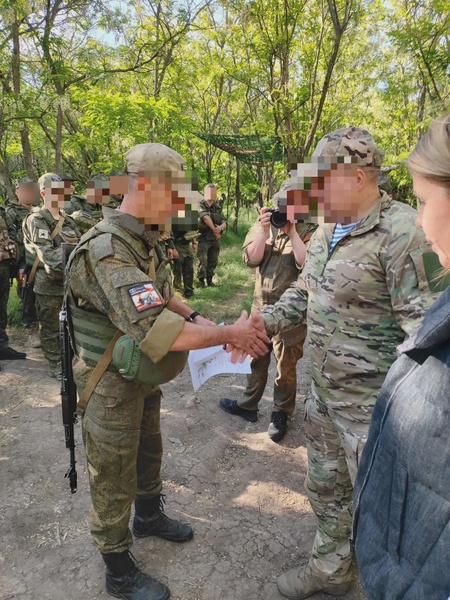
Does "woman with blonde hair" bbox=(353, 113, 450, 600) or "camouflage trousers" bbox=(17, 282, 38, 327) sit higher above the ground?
"woman with blonde hair" bbox=(353, 113, 450, 600)

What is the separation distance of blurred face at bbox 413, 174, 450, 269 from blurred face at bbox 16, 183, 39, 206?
19.6 ft

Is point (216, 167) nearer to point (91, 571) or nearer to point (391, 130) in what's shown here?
point (391, 130)

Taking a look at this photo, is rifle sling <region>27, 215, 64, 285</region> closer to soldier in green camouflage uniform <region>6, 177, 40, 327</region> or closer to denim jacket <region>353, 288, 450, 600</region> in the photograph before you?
soldier in green camouflage uniform <region>6, 177, 40, 327</region>

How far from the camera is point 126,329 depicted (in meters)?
1.71

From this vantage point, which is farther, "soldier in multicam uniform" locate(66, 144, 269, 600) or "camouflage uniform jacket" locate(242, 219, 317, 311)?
"camouflage uniform jacket" locate(242, 219, 317, 311)

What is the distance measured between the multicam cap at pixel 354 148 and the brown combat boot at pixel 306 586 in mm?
2141

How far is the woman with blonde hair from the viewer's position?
85cm

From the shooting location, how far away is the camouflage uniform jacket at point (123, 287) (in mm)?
1683

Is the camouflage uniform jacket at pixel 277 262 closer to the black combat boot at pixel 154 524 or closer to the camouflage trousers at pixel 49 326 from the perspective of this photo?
the black combat boot at pixel 154 524

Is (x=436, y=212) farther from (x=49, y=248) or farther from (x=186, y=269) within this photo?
(x=186, y=269)

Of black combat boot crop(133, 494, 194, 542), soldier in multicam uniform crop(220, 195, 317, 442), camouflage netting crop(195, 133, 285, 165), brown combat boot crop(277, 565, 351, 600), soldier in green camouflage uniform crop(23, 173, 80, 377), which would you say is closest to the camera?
brown combat boot crop(277, 565, 351, 600)

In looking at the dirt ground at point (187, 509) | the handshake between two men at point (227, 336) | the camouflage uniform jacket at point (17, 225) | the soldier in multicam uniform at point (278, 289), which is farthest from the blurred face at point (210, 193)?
the handshake between two men at point (227, 336)

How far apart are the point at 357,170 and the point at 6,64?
28.5 ft

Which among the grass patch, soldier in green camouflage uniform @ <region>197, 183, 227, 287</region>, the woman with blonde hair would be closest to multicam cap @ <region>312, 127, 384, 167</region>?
the woman with blonde hair
